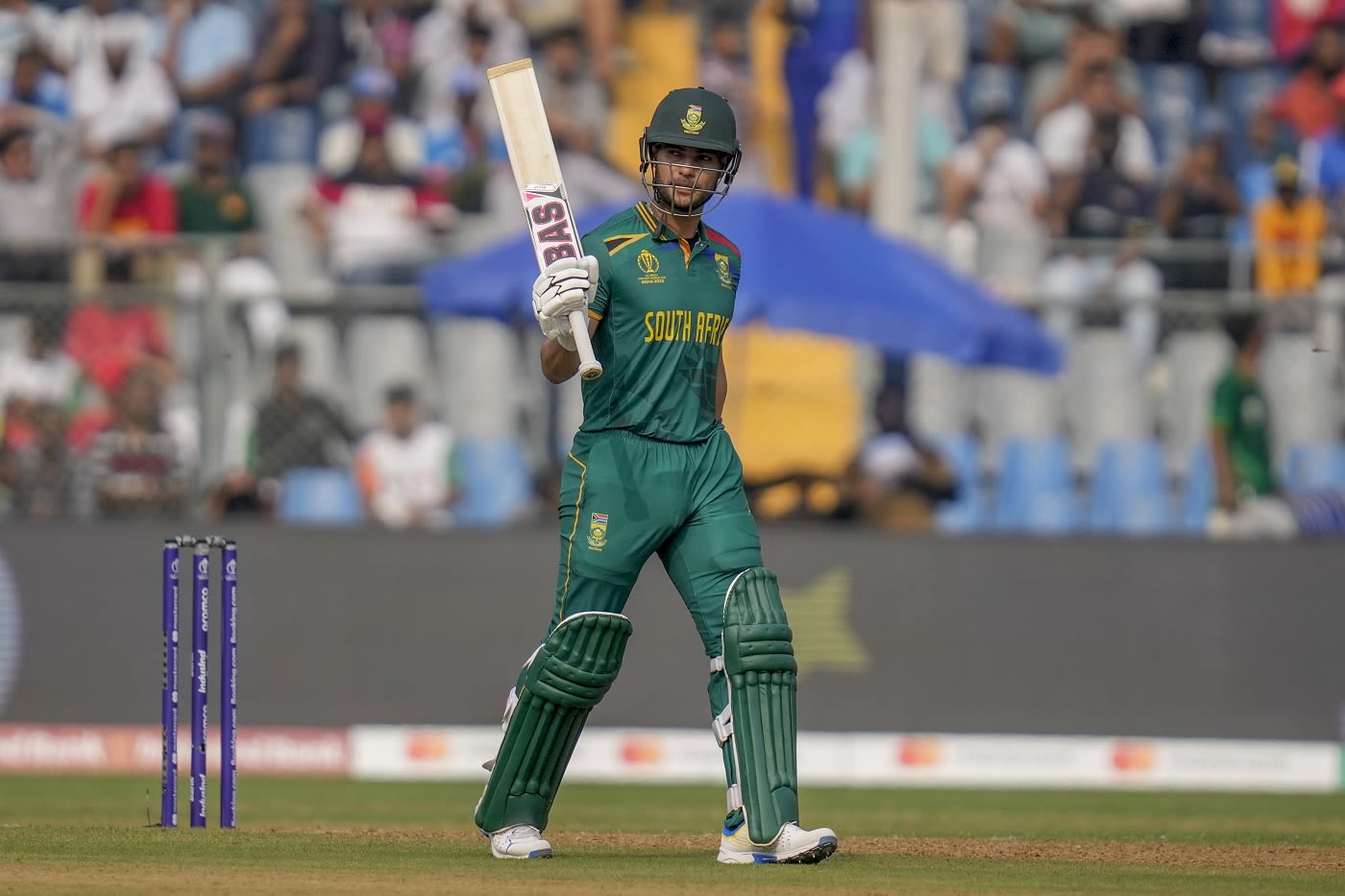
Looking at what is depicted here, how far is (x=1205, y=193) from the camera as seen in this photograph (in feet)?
45.6

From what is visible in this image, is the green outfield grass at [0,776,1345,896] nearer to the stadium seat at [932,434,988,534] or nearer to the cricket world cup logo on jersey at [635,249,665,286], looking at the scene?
the cricket world cup logo on jersey at [635,249,665,286]

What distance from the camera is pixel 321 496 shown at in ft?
38.8

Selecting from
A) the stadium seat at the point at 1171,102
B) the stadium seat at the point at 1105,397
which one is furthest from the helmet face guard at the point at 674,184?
the stadium seat at the point at 1171,102

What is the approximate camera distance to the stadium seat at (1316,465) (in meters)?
11.5

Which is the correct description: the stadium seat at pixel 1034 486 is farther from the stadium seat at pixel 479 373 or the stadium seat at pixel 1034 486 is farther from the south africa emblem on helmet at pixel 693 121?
the south africa emblem on helmet at pixel 693 121

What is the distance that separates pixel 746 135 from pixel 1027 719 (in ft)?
16.2

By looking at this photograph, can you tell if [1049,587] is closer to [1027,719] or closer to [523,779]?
[1027,719]

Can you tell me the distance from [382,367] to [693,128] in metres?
6.29

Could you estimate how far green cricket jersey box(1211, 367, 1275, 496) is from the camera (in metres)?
11.5

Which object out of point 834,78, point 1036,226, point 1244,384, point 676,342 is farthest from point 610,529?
point 834,78

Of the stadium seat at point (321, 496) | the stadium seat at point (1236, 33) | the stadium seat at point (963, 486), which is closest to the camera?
the stadium seat at point (321, 496)

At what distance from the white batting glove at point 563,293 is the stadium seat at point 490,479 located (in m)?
6.27

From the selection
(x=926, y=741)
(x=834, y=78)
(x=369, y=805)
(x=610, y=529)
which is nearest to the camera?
(x=610, y=529)

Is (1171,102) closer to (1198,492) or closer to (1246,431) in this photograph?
(1246,431)
